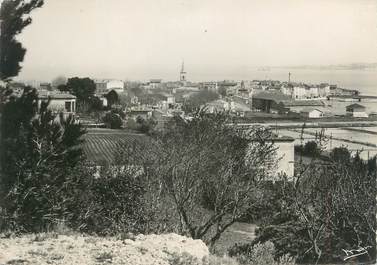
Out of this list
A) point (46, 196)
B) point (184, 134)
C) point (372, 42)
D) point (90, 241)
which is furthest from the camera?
point (184, 134)

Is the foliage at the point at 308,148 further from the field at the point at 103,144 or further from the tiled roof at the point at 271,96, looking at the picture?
the tiled roof at the point at 271,96

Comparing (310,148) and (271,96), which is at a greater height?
(271,96)

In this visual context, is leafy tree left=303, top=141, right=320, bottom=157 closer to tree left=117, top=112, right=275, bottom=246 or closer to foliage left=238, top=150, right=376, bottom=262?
tree left=117, top=112, right=275, bottom=246

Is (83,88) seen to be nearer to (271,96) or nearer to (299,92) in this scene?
(271,96)

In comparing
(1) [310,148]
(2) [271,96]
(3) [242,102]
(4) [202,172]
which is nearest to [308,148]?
(1) [310,148]

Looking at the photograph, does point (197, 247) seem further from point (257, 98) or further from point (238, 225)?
point (257, 98)

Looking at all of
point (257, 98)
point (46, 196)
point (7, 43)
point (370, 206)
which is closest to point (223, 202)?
point (370, 206)
